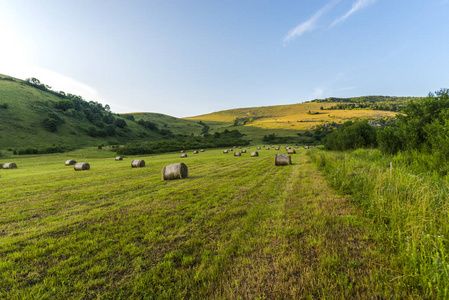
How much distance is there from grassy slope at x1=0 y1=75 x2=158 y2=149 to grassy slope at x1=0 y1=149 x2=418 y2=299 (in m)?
74.6

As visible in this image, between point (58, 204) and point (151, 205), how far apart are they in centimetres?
457

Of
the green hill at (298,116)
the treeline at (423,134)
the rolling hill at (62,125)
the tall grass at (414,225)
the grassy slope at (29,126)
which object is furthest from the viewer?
the green hill at (298,116)

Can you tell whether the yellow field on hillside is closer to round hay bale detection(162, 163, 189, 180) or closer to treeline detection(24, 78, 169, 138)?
treeline detection(24, 78, 169, 138)

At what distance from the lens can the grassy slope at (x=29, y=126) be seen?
5884cm

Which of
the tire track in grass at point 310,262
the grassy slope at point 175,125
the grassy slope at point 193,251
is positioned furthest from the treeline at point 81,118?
the tire track in grass at point 310,262

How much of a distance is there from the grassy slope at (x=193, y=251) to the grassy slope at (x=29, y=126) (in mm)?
74592

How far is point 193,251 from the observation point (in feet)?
14.9

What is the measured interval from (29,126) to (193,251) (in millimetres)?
102502

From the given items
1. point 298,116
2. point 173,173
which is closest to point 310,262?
point 173,173

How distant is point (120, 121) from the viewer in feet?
394

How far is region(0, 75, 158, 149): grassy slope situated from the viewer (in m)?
58.8

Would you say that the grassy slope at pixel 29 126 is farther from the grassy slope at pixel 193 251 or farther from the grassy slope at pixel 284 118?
the grassy slope at pixel 284 118

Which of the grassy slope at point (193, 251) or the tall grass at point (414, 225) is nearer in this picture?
the tall grass at point (414, 225)

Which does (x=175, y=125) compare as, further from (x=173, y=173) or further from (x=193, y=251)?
(x=193, y=251)
